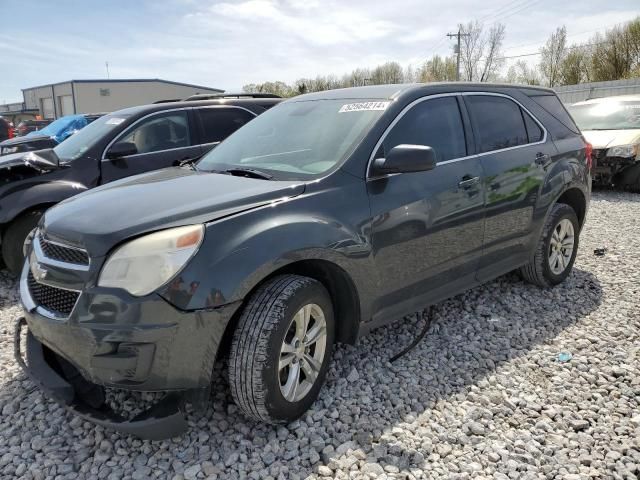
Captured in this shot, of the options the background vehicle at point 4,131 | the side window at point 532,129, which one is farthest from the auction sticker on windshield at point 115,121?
the background vehicle at point 4,131

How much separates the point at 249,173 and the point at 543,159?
2.53 metres

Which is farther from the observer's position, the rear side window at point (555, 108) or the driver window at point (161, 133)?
the driver window at point (161, 133)

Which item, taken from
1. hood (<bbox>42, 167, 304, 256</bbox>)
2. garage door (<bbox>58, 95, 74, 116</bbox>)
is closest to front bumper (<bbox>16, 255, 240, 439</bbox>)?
hood (<bbox>42, 167, 304, 256</bbox>)

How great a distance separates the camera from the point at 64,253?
8.13ft

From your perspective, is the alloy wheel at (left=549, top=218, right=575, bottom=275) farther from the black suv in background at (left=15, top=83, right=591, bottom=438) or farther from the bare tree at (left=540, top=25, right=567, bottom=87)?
the bare tree at (left=540, top=25, right=567, bottom=87)

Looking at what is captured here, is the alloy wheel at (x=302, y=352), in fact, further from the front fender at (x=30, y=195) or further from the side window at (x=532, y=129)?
the front fender at (x=30, y=195)

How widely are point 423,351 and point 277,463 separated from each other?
1.45 m

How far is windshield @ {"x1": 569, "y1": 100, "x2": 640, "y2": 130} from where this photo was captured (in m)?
10.1

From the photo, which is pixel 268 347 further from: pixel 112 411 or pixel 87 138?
pixel 87 138

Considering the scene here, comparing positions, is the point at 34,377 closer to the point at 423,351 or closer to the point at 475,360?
the point at 423,351

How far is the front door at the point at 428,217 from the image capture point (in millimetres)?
3010

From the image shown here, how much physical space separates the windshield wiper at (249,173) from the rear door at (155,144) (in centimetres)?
257

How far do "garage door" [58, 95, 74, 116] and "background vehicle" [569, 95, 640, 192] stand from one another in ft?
138

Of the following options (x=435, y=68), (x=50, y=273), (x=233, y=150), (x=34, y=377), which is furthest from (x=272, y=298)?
(x=435, y=68)
